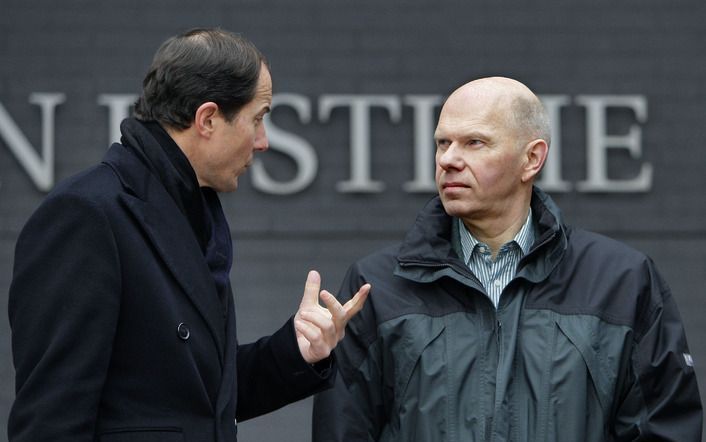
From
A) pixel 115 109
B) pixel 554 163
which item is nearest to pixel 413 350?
pixel 554 163

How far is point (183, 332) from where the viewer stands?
3.07 m

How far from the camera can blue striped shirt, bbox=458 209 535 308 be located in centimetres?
365

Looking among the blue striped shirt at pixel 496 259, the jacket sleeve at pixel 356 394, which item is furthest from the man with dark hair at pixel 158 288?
the blue striped shirt at pixel 496 259

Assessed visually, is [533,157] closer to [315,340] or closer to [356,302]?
[356,302]

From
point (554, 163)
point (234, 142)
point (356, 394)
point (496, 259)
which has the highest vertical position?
point (234, 142)

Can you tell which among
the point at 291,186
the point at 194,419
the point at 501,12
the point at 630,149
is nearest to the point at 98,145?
the point at 291,186

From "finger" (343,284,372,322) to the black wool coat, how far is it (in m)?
0.30

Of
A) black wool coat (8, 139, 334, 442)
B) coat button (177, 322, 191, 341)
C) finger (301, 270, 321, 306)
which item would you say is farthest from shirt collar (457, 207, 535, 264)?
coat button (177, 322, 191, 341)

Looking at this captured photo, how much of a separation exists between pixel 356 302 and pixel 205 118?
58cm

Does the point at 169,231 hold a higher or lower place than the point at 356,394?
higher

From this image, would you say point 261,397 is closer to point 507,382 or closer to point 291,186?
point 507,382

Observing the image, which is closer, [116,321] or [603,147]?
[116,321]

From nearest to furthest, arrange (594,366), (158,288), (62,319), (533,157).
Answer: (62,319), (158,288), (594,366), (533,157)

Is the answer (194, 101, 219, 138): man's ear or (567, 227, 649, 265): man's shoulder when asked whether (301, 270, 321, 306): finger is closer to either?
(194, 101, 219, 138): man's ear
